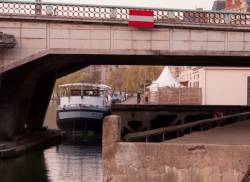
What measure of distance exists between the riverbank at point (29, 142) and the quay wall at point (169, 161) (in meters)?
13.9

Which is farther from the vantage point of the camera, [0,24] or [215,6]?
[215,6]

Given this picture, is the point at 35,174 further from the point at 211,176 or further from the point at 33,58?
the point at 211,176

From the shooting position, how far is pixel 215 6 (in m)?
123

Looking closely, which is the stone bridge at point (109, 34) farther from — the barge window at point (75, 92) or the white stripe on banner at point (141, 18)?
the barge window at point (75, 92)

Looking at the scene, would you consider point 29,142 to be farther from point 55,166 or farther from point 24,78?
point 55,166

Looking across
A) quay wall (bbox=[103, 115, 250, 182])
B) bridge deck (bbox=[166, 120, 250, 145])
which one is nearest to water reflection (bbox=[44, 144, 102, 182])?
bridge deck (bbox=[166, 120, 250, 145])

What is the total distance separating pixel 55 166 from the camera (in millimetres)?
28188

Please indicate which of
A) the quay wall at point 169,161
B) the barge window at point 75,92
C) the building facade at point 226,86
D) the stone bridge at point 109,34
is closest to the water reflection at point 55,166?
the stone bridge at point 109,34

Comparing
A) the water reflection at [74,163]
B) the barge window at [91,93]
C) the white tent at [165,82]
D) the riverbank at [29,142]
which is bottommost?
the water reflection at [74,163]

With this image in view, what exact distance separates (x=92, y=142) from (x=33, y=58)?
685 inches

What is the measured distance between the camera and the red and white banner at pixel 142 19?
2606cm

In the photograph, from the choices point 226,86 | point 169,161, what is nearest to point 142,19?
point 169,161

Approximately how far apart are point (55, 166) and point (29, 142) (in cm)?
623

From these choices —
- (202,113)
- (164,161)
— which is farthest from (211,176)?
(202,113)
